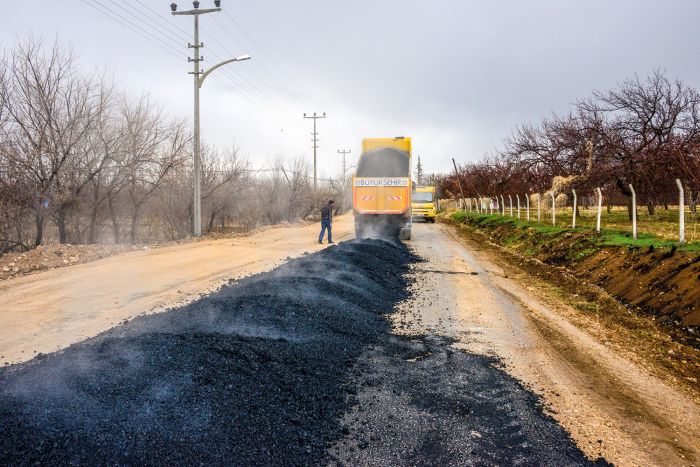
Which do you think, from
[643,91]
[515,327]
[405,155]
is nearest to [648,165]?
[643,91]

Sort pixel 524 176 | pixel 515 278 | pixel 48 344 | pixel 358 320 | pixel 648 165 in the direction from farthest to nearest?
pixel 524 176
pixel 648 165
pixel 515 278
pixel 358 320
pixel 48 344

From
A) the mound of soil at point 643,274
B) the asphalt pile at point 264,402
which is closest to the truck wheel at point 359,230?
the mound of soil at point 643,274

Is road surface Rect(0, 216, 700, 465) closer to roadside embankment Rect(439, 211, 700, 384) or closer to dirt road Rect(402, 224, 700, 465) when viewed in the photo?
dirt road Rect(402, 224, 700, 465)

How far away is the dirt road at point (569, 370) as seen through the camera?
3.79 m

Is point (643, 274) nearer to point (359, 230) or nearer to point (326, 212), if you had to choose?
point (326, 212)

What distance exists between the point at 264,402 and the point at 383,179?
51.2 feet

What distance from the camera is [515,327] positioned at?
720 cm

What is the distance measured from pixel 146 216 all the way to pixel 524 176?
2609 centimetres

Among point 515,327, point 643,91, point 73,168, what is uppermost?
point 643,91

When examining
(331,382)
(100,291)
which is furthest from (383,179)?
(331,382)

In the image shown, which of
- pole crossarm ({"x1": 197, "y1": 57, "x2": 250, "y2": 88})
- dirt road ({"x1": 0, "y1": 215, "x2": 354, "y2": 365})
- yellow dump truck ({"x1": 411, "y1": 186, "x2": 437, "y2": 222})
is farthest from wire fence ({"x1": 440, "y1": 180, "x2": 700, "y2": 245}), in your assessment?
pole crossarm ({"x1": 197, "y1": 57, "x2": 250, "y2": 88})

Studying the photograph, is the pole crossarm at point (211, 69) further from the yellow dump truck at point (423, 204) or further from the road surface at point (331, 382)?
the yellow dump truck at point (423, 204)

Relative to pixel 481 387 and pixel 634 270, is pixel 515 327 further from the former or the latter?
pixel 634 270

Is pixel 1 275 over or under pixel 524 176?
under
